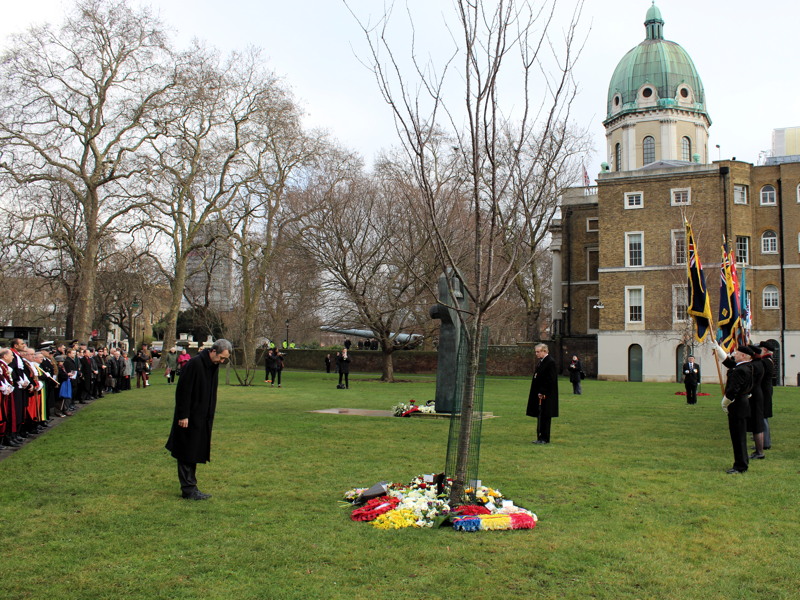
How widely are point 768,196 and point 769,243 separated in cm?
303

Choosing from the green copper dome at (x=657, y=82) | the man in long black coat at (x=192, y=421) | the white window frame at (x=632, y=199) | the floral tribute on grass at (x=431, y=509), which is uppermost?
the green copper dome at (x=657, y=82)

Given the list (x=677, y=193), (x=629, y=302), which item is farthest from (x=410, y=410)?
(x=677, y=193)

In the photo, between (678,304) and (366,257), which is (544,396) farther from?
(678,304)

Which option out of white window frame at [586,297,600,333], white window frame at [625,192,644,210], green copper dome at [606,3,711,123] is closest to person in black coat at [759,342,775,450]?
white window frame at [625,192,644,210]

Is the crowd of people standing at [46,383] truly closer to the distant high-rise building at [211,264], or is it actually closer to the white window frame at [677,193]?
the distant high-rise building at [211,264]

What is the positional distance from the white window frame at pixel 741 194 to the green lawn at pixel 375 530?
37961 millimetres

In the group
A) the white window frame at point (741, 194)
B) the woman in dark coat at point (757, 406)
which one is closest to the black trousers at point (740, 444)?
the woman in dark coat at point (757, 406)

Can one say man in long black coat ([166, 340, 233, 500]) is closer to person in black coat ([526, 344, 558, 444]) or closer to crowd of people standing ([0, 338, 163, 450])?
crowd of people standing ([0, 338, 163, 450])

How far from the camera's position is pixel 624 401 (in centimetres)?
2597

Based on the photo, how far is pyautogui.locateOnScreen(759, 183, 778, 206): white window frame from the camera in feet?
160

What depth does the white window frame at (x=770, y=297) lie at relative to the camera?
48281mm

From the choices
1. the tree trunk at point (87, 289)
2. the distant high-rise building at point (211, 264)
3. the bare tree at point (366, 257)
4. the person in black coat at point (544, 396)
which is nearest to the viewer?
the person in black coat at point (544, 396)

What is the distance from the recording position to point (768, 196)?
1921 inches

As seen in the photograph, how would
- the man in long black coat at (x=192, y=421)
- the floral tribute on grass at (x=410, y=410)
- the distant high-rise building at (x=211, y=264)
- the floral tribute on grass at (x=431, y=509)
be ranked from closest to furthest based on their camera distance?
the floral tribute on grass at (x=431, y=509)
the man in long black coat at (x=192, y=421)
the floral tribute on grass at (x=410, y=410)
the distant high-rise building at (x=211, y=264)
